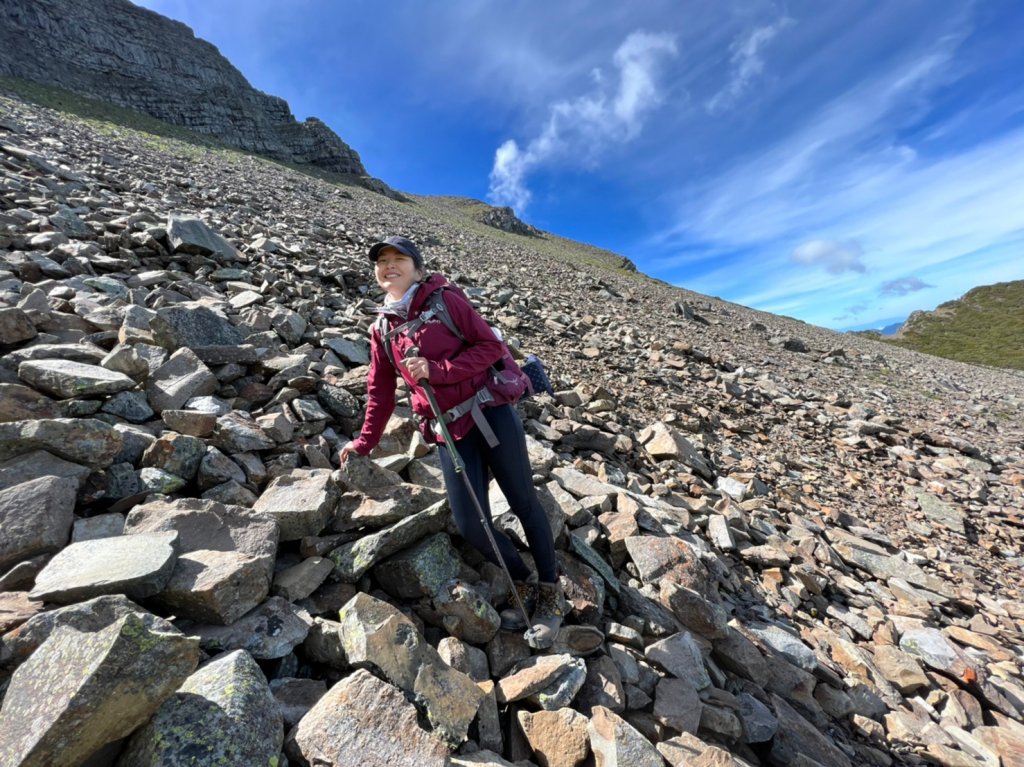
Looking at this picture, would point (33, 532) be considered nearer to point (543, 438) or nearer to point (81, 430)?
point (81, 430)

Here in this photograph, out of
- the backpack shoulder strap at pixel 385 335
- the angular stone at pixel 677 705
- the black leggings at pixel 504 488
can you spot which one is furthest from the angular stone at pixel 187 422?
the angular stone at pixel 677 705

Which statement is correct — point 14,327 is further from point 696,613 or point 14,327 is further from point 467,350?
point 696,613

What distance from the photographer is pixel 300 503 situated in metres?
3.64

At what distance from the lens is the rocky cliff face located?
50.8 m

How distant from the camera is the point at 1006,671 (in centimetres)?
508

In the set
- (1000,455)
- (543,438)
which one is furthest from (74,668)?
(1000,455)

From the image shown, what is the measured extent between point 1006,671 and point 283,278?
1246 centimetres

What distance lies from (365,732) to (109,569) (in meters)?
1.71

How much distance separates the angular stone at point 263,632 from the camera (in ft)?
8.76

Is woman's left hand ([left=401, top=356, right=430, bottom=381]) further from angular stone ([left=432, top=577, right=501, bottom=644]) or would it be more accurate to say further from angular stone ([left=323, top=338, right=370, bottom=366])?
angular stone ([left=323, top=338, right=370, bottom=366])

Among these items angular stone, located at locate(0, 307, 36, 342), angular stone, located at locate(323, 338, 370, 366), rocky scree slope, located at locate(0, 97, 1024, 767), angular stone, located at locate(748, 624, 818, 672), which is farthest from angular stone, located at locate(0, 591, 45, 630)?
angular stone, located at locate(748, 624, 818, 672)

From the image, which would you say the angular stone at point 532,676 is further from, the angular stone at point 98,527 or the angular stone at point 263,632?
the angular stone at point 98,527

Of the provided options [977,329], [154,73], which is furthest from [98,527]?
[977,329]

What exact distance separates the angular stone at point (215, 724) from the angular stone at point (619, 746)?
1.76 m
